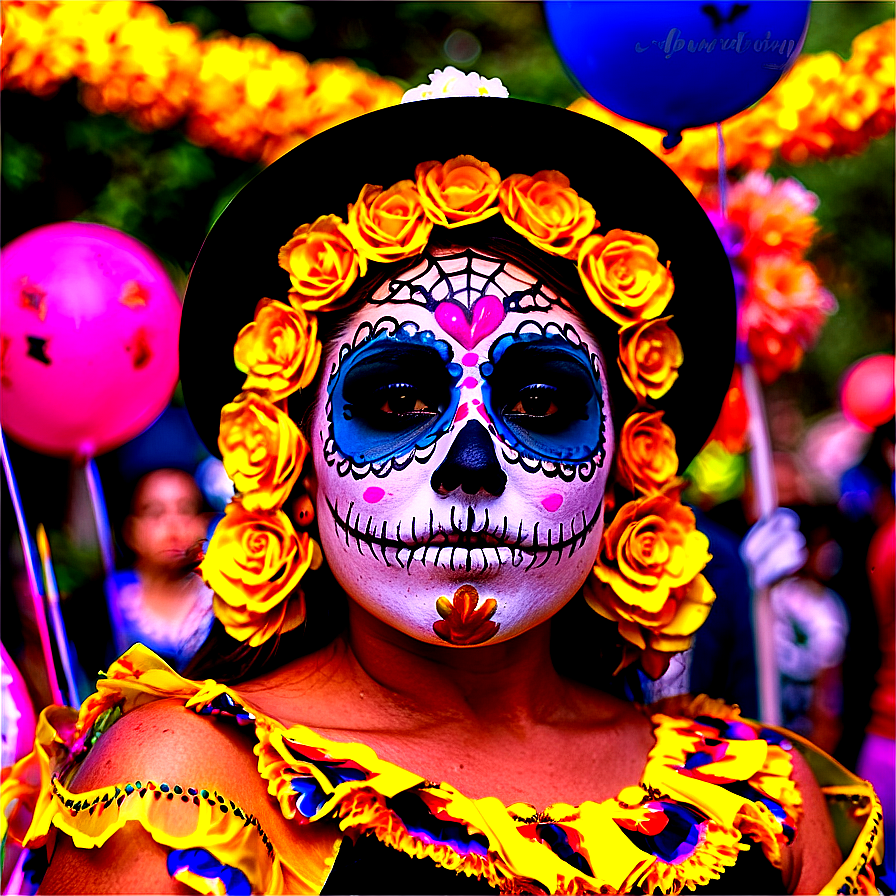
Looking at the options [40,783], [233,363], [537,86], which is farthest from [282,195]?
[537,86]

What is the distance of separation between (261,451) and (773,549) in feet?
6.51

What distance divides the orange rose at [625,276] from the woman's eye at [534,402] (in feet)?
0.83

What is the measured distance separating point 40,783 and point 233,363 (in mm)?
997

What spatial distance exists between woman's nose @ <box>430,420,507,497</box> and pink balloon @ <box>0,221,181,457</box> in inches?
56.3

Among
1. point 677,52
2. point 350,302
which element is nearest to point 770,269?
point 677,52

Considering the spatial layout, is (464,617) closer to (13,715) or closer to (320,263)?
A: (320,263)

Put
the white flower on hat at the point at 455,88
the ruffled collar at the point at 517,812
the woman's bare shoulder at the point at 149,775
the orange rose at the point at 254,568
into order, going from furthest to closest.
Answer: the white flower on hat at the point at 455,88
the orange rose at the point at 254,568
the ruffled collar at the point at 517,812
the woman's bare shoulder at the point at 149,775

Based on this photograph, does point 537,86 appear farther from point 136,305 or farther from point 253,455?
point 253,455

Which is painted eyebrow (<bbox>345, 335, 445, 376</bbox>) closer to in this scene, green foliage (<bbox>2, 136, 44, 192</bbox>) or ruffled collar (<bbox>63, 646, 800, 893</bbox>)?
ruffled collar (<bbox>63, 646, 800, 893</bbox>)

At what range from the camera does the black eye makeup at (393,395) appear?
2348 mm

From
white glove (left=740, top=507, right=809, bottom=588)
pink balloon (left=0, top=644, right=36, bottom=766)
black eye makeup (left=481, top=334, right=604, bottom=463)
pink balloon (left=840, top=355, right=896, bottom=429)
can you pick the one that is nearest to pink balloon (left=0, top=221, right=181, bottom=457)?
pink balloon (left=0, top=644, right=36, bottom=766)

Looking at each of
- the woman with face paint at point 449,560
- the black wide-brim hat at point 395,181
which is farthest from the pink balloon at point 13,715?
the black wide-brim hat at point 395,181

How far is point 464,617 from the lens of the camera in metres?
2.28

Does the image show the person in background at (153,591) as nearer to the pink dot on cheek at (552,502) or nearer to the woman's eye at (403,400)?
Answer: the woman's eye at (403,400)
